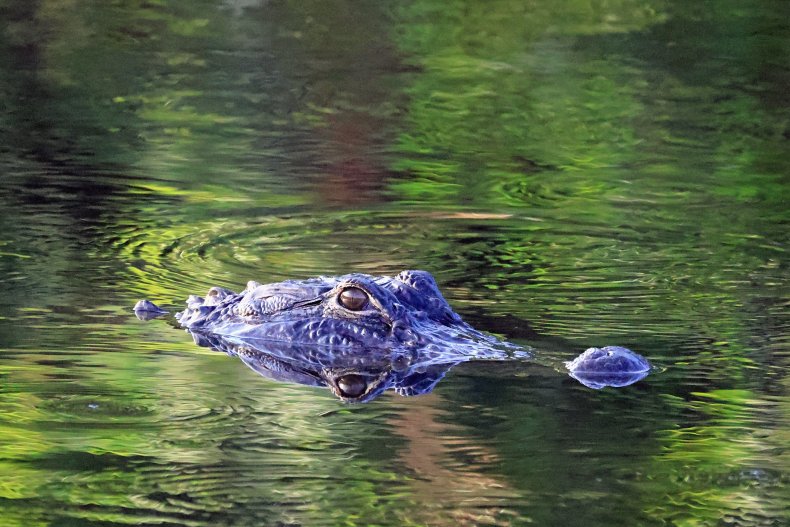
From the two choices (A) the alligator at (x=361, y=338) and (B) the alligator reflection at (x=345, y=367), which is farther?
(A) the alligator at (x=361, y=338)

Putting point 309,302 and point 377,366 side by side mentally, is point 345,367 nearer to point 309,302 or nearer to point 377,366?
point 377,366

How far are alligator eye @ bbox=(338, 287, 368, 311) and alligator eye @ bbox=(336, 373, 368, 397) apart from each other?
45cm

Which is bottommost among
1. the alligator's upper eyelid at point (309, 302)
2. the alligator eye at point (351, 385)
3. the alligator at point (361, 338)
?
the alligator eye at point (351, 385)

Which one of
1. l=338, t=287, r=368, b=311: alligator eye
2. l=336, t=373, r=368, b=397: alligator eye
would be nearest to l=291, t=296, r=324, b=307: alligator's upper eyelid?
l=338, t=287, r=368, b=311: alligator eye

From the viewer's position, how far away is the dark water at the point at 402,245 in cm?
575

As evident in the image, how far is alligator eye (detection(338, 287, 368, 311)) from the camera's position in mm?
7504

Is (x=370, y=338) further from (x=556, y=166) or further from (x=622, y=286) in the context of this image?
(x=556, y=166)

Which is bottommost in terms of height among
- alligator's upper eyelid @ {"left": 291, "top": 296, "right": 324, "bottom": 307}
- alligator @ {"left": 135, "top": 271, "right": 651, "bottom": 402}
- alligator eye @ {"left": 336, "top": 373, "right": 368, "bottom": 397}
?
alligator eye @ {"left": 336, "top": 373, "right": 368, "bottom": 397}

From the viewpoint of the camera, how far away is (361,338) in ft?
24.7

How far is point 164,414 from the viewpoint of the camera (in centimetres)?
660

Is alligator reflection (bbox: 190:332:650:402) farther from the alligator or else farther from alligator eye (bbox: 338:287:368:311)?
alligator eye (bbox: 338:287:368:311)

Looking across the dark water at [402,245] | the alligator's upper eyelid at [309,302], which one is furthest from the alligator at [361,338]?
the dark water at [402,245]

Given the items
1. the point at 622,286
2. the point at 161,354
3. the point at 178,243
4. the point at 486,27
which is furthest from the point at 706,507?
the point at 486,27

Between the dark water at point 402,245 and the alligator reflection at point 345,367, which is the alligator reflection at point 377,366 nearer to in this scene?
the alligator reflection at point 345,367
